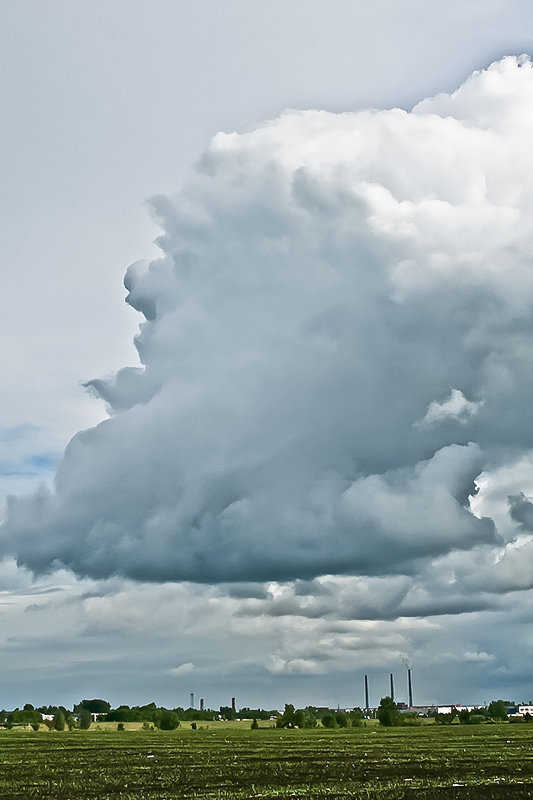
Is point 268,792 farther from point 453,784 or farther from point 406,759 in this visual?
point 406,759

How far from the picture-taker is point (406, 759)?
253 ft

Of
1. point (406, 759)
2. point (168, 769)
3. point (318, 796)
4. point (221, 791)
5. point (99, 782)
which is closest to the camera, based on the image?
point (318, 796)

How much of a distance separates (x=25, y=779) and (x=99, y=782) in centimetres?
594

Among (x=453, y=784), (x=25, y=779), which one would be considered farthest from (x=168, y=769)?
(x=453, y=784)

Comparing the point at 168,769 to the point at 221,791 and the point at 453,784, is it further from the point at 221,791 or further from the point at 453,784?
the point at 453,784

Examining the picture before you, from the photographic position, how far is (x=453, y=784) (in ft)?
164

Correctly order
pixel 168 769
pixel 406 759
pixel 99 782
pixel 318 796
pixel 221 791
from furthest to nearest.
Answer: pixel 406 759 < pixel 168 769 < pixel 99 782 < pixel 221 791 < pixel 318 796

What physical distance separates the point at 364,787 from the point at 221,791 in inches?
282

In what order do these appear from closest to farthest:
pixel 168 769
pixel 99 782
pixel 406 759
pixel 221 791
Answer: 1. pixel 221 791
2. pixel 99 782
3. pixel 168 769
4. pixel 406 759

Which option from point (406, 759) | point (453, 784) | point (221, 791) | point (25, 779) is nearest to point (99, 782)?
point (25, 779)

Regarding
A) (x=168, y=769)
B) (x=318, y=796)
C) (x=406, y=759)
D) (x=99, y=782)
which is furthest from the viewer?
(x=406, y=759)

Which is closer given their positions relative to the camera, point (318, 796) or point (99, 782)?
point (318, 796)

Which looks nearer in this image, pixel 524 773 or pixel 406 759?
pixel 524 773

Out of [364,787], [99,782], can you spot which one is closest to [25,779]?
[99,782]
